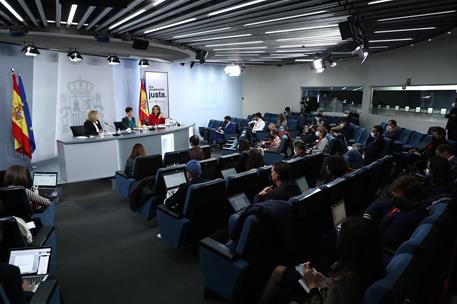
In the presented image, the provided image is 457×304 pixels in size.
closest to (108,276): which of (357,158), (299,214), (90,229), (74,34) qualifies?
(90,229)

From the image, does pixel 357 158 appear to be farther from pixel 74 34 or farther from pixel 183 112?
pixel 183 112

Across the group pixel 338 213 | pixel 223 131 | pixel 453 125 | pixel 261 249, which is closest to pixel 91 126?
pixel 223 131

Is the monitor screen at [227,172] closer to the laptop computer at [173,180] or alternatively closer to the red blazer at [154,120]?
the laptop computer at [173,180]

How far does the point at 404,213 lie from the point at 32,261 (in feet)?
10.2

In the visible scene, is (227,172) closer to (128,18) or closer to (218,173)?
(218,173)

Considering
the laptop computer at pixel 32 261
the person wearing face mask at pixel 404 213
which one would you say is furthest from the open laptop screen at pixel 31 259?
the person wearing face mask at pixel 404 213

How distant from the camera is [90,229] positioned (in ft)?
14.6

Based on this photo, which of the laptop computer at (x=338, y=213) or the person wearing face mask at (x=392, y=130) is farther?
the person wearing face mask at (x=392, y=130)

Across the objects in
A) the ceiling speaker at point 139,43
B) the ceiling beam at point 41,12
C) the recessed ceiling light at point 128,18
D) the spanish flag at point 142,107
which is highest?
the recessed ceiling light at point 128,18

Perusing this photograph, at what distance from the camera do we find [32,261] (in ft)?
8.02

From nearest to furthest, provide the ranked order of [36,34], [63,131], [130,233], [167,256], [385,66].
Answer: [167,256] → [130,233] → [36,34] → [63,131] → [385,66]

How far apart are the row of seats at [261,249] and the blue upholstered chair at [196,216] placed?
0.38 m

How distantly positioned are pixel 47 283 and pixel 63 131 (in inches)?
314

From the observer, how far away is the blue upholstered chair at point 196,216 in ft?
11.1
